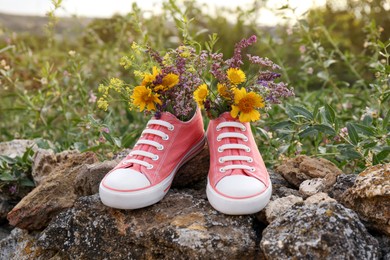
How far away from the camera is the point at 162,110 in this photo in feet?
5.88

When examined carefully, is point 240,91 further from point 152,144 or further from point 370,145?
point 370,145

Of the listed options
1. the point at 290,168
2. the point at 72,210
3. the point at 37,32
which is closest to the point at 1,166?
the point at 72,210

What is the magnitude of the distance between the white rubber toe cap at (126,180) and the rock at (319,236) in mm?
429

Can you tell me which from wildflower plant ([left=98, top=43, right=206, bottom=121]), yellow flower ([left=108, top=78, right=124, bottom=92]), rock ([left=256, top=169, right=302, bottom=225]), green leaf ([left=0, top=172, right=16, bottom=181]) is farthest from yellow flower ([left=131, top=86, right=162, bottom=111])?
green leaf ([left=0, top=172, right=16, bottom=181])

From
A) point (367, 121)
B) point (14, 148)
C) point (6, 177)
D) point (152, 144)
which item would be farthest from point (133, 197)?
point (14, 148)

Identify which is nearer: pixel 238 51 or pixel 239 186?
pixel 239 186

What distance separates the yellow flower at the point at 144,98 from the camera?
1.73 meters

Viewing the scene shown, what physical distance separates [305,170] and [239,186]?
1.26 feet

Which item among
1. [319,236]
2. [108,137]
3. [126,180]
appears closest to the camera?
[319,236]

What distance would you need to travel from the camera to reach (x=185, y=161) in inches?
73.4

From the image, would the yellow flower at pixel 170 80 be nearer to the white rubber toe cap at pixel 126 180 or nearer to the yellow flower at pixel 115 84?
the yellow flower at pixel 115 84

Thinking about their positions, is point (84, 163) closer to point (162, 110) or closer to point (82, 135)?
point (162, 110)

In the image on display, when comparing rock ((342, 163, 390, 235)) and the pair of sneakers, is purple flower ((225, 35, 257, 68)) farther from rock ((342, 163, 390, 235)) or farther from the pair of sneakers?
rock ((342, 163, 390, 235))

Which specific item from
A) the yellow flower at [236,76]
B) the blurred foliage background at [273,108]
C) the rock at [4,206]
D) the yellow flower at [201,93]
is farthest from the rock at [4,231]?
the yellow flower at [236,76]
